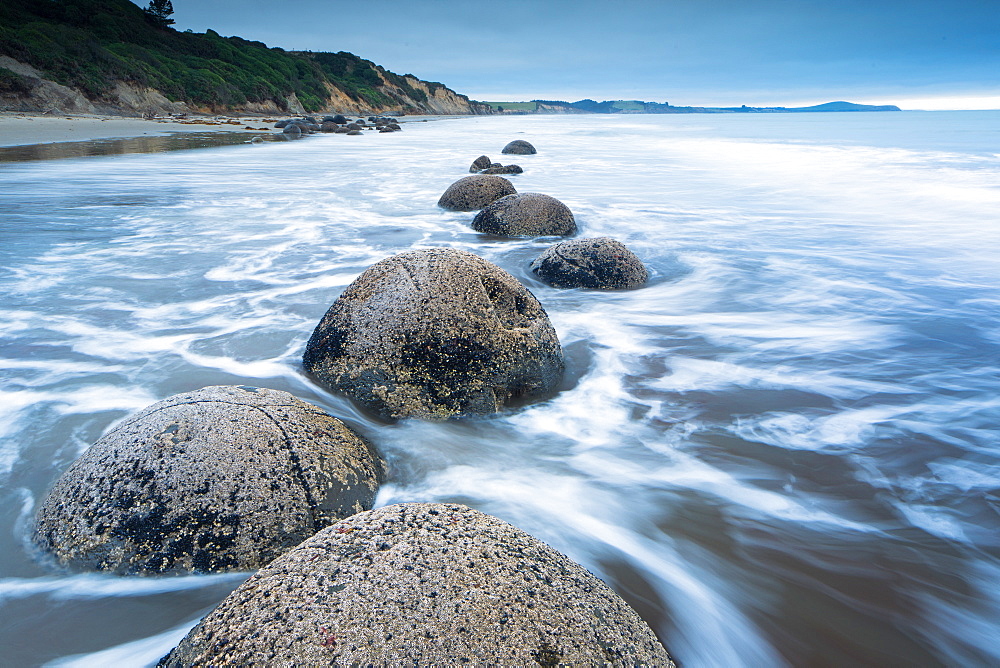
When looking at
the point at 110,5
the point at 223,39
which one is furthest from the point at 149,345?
the point at 223,39

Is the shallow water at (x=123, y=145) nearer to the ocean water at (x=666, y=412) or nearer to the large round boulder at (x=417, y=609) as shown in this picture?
the ocean water at (x=666, y=412)

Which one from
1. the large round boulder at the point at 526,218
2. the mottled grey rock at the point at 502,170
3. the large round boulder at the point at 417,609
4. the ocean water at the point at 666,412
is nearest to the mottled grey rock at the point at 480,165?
the mottled grey rock at the point at 502,170

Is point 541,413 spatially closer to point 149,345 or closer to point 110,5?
point 149,345

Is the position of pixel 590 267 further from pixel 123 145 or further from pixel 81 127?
pixel 81 127

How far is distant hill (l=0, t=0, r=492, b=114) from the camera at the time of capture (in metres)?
22.7

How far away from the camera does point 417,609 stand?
1395mm

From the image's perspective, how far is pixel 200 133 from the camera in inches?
917

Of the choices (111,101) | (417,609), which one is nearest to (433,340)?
(417,609)

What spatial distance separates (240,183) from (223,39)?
41816 millimetres

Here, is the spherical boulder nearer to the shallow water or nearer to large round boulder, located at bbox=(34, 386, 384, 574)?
large round boulder, located at bbox=(34, 386, 384, 574)

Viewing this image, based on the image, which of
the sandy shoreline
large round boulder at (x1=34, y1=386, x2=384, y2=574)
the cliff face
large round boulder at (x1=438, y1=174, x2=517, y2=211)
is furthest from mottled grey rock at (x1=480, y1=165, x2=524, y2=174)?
the cliff face

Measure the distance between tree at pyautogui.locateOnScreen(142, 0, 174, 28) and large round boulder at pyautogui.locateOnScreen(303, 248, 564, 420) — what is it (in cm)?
4835

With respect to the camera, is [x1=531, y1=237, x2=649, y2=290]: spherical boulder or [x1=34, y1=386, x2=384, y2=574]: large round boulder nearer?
[x1=34, y1=386, x2=384, y2=574]: large round boulder

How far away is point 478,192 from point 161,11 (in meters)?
45.5
